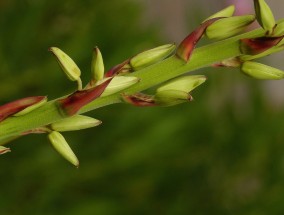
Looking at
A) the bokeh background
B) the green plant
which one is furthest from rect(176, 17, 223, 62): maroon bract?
the bokeh background

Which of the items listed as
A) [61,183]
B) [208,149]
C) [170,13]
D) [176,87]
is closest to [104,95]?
[176,87]

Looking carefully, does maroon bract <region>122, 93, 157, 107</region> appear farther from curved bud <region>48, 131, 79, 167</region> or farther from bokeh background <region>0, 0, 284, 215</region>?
bokeh background <region>0, 0, 284, 215</region>

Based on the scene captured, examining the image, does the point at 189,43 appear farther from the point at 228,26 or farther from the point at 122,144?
the point at 122,144

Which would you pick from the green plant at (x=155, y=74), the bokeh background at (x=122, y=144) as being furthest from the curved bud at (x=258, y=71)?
the bokeh background at (x=122, y=144)

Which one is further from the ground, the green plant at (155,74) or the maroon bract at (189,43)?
the maroon bract at (189,43)

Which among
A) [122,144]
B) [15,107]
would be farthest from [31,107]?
[122,144]

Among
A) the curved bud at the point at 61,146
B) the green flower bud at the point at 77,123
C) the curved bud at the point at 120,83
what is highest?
the curved bud at the point at 120,83

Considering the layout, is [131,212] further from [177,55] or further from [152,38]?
[177,55]

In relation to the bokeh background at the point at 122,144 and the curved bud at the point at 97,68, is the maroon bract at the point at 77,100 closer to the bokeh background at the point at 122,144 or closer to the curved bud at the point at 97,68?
the curved bud at the point at 97,68
